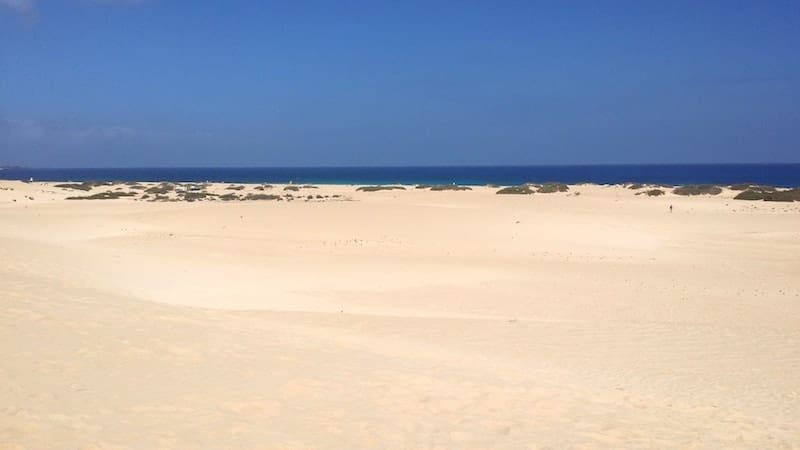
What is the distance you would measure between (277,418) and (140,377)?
5.73 ft

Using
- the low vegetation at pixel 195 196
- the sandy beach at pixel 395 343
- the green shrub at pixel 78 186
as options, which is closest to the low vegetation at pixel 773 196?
the sandy beach at pixel 395 343

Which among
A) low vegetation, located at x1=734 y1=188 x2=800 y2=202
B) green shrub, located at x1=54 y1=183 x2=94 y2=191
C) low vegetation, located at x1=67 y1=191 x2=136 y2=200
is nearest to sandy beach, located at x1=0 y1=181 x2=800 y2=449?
low vegetation, located at x1=734 y1=188 x2=800 y2=202

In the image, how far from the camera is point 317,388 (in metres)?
7.50

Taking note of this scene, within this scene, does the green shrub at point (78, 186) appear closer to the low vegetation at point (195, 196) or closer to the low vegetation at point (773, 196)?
the low vegetation at point (195, 196)

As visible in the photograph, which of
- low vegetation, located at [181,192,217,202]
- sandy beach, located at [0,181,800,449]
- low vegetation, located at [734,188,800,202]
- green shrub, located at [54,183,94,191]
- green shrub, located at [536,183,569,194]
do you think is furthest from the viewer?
green shrub, located at [54,183,94,191]

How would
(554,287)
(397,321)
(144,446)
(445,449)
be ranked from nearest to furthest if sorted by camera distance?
1. (144,446)
2. (445,449)
3. (397,321)
4. (554,287)

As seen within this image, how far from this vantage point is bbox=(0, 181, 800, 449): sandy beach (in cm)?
637

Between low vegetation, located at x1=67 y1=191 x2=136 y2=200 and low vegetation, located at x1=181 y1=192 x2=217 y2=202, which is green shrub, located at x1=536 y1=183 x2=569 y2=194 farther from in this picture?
low vegetation, located at x1=67 y1=191 x2=136 y2=200

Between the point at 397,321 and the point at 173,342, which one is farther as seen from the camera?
the point at 397,321

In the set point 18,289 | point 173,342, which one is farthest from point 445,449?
point 18,289

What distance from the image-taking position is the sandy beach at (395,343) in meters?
6.37

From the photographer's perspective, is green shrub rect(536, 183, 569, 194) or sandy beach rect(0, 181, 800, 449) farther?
green shrub rect(536, 183, 569, 194)

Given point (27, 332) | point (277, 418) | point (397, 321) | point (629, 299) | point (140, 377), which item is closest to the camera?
point (277, 418)

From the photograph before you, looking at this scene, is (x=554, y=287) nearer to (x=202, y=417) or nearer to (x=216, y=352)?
(x=216, y=352)
